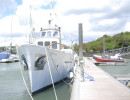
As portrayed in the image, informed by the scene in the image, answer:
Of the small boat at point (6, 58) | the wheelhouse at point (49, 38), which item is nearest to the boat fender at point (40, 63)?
the wheelhouse at point (49, 38)

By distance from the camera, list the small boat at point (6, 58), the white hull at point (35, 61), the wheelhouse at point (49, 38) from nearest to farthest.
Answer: the white hull at point (35, 61)
the wheelhouse at point (49, 38)
the small boat at point (6, 58)

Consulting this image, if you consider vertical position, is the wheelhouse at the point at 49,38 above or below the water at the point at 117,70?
above

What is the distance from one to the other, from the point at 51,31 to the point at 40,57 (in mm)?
6018

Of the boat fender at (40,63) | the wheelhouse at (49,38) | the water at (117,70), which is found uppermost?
the wheelhouse at (49,38)

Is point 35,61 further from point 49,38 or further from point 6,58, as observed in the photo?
point 6,58

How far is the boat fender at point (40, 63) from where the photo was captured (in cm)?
1050

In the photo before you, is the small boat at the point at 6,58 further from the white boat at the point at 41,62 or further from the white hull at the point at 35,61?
the white hull at the point at 35,61

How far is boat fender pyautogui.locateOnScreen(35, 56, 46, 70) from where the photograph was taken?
34.4ft

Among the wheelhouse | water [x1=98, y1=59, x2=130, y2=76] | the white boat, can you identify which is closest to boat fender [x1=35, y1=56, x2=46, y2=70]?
the white boat

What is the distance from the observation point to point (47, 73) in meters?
11.3

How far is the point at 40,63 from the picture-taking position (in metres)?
10.6

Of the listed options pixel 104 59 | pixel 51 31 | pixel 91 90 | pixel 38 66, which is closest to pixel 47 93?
pixel 38 66

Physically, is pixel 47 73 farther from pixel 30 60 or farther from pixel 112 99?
pixel 112 99

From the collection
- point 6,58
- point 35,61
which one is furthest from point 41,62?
point 6,58
